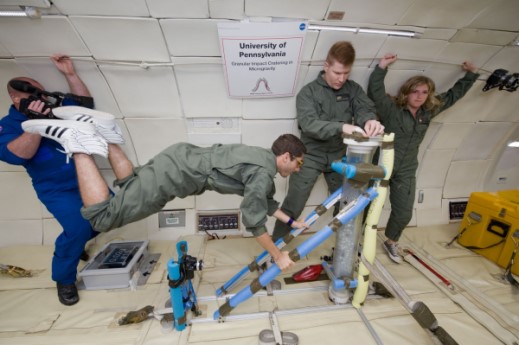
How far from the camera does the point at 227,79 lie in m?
2.29

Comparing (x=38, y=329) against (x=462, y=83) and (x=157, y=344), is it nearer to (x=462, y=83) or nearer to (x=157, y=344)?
(x=157, y=344)

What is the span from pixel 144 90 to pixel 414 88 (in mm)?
2679

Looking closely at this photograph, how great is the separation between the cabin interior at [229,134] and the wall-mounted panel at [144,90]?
1 centimetres

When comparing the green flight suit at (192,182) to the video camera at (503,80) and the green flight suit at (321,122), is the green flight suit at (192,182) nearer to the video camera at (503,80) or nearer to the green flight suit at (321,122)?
the green flight suit at (321,122)

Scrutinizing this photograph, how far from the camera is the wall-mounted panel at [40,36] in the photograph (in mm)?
1876

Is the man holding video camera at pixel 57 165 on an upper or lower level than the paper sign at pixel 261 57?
lower

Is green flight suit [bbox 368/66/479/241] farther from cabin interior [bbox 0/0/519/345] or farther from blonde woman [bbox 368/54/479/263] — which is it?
cabin interior [bbox 0/0/519/345]

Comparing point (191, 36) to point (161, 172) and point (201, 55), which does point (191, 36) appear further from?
point (161, 172)

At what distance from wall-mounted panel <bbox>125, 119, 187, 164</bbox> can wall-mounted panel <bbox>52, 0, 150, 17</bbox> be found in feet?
3.13

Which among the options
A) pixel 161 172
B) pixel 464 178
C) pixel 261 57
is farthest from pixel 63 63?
pixel 464 178

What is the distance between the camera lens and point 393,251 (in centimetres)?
266

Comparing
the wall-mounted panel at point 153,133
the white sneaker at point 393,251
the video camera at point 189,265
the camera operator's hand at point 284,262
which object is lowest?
the white sneaker at point 393,251

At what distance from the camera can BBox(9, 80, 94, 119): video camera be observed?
1837 millimetres

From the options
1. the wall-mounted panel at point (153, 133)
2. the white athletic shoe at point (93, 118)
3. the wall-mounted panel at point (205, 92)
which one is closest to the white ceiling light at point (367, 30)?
the wall-mounted panel at point (205, 92)
